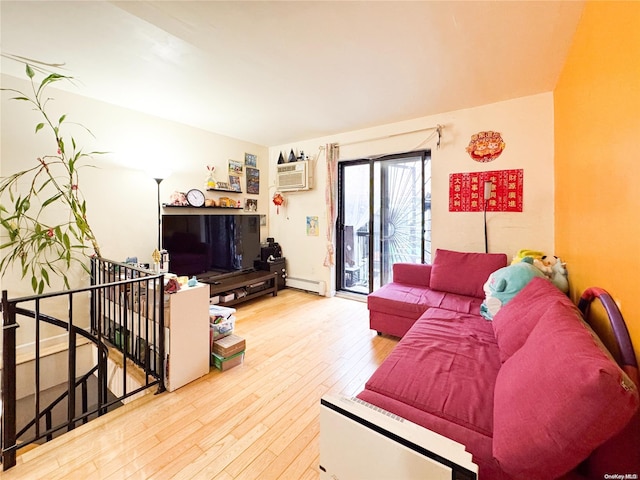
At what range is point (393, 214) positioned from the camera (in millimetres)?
3758

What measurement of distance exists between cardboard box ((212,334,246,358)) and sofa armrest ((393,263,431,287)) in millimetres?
1877

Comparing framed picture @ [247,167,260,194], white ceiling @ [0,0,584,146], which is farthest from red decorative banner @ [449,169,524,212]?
framed picture @ [247,167,260,194]

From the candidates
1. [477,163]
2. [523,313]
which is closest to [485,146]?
[477,163]

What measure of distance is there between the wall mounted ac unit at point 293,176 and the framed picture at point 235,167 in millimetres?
617

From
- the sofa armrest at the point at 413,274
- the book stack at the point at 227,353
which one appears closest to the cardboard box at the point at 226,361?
the book stack at the point at 227,353

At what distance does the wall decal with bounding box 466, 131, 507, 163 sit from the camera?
289 centimetres

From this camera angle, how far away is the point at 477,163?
9.92 feet

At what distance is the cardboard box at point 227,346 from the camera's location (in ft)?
6.96

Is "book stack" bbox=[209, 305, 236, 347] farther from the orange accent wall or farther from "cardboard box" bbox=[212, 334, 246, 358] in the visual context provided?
the orange accent wall

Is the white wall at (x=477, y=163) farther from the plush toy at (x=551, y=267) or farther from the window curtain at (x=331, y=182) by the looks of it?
the plush toy at (x=551, y=267)

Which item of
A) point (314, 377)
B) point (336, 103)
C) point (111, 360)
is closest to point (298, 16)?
point (336, 103)

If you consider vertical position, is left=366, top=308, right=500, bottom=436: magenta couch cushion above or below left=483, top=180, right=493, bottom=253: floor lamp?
below

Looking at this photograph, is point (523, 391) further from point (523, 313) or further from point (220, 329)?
point (220, 329)

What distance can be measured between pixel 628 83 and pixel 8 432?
3.12m
